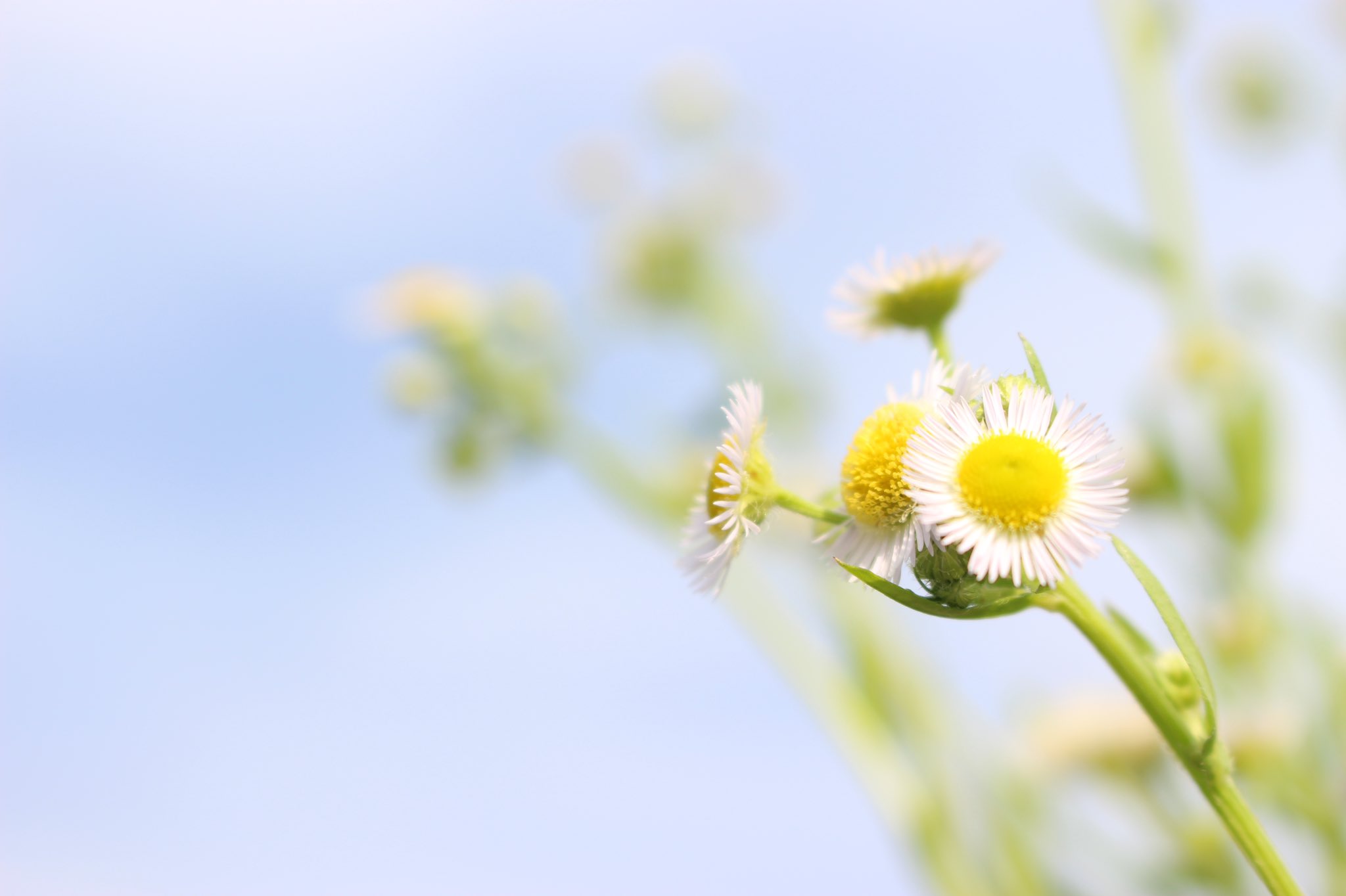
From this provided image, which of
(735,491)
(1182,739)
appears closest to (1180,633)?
(1182,739)

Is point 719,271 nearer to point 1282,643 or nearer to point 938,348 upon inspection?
point 1282,643

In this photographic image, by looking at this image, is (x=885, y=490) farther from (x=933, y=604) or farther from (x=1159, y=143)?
(x=1159, y=143)

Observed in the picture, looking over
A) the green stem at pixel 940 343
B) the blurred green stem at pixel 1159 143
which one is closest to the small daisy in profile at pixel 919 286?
the green stem at pixel 940 343

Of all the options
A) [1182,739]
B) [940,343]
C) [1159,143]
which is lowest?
[1182,739]

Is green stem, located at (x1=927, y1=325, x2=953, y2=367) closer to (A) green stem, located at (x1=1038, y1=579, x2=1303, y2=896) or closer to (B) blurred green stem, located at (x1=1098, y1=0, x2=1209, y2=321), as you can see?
(A) green stem, located at (x1=1038, y1=579, x2=1303, y2=896)

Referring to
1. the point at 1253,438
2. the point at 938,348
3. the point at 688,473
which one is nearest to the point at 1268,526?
the point at 1253,438
